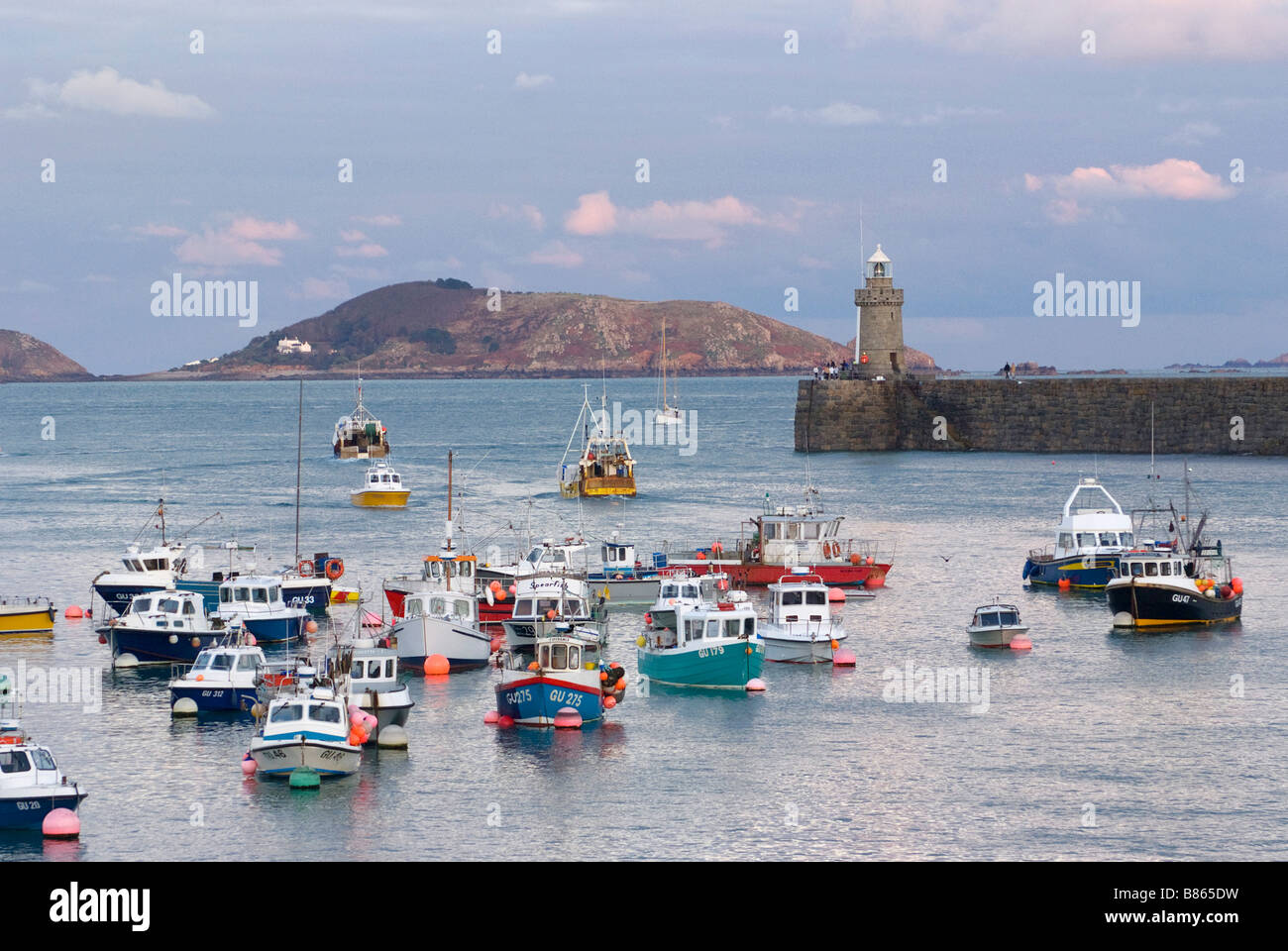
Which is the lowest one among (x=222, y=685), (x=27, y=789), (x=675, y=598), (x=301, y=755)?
(x=301, y=755)

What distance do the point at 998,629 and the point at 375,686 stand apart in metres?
20.9

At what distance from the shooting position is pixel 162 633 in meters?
42.7

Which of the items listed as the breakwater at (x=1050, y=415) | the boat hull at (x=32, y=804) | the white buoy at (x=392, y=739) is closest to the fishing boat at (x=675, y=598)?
the white buoy at (x=392, y=739)

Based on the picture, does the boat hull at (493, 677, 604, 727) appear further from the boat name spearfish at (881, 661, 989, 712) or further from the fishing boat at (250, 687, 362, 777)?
the boat name spearfish at (881, 661, 989, 712)

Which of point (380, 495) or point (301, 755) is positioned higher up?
point (380, 495)

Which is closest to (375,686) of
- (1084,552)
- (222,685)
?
(222,685)

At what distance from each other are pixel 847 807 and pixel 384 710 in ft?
35.7

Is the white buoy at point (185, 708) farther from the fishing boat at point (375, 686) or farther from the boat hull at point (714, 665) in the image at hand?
the boat hull at point (714, 665)

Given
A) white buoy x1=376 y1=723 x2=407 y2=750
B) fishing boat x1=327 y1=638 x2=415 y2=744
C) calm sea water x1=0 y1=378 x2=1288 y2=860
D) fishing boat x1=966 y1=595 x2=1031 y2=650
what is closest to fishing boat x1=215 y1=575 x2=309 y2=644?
calm sea water x1=0 y1=378 x2=1288 y2=860

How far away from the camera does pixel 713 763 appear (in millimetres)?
31938

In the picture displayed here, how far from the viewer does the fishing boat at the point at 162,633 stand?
42719 millimetres

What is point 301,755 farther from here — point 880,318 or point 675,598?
point 880,318

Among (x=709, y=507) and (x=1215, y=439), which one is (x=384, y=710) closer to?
(x=709, y=507)

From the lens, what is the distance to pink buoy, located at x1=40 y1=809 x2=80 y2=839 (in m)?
25.9
